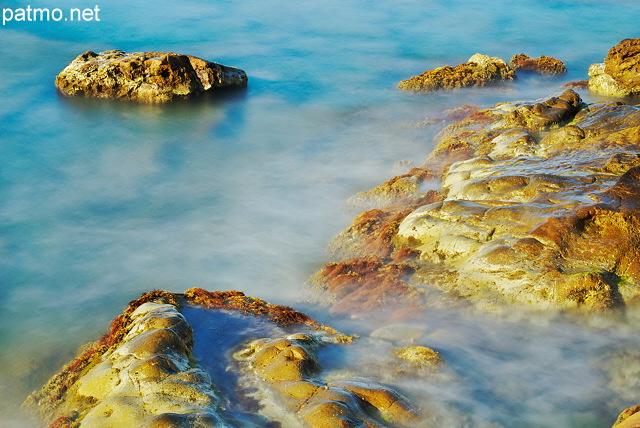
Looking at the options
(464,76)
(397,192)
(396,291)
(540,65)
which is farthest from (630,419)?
(540,65)

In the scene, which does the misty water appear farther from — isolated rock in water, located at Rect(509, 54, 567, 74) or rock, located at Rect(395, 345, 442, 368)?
isolated rock in water, located at Rect(509, 54, 567, 74)

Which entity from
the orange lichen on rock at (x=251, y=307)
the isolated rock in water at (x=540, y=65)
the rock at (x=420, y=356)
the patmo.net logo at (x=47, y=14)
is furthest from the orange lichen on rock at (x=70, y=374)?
the patmo.net logo at (x=47, y=14)

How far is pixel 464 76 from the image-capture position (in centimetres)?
2342

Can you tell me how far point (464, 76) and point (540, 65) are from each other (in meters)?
4.42

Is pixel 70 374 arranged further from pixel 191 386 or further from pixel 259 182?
pixel 259 182

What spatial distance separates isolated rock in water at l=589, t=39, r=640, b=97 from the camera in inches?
770

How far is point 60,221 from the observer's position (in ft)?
48.8

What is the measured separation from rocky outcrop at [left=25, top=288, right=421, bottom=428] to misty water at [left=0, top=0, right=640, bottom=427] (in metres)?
0.65

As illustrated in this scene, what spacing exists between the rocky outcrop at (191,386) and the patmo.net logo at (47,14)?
30629 millimetres

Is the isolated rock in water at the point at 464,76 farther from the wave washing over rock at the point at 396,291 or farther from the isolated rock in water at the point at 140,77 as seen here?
the wave washing over rock at the point at 396,291

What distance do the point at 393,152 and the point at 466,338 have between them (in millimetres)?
10532

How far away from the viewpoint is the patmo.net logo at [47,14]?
33.3 m

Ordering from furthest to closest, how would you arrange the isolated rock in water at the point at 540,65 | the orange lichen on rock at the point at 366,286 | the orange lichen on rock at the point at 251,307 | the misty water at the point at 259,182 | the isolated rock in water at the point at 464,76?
the isolated rock in water at the point at 540,65, the isolated rock in water at the point at 464,76, the orange lichen on rock at the point at 366,286, the orange lichen on rock at the point at 251,307, the misty water at the point at 259,182

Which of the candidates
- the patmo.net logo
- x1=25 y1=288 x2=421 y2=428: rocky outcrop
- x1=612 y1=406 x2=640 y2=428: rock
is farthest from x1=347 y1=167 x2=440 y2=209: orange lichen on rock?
the patmo.net logo
